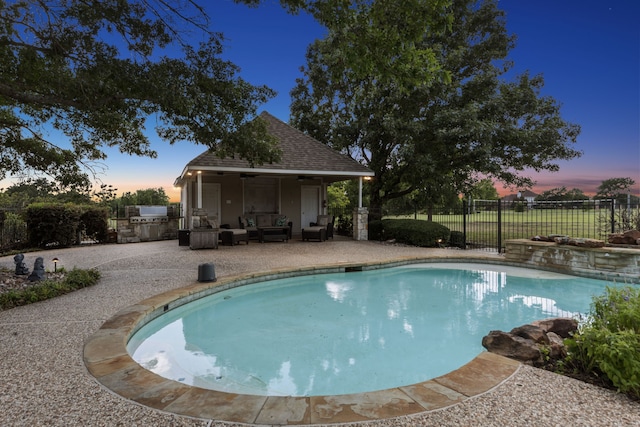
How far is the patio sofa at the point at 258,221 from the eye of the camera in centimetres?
1294

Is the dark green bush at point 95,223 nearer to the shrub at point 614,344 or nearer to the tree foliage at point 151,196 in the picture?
the shrub at point 614,344

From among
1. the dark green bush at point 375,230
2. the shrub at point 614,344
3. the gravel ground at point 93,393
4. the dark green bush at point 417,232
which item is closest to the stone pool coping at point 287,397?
the gravel ground at point 93,393

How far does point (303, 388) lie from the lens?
317 centimetres

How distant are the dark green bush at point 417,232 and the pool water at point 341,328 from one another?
3866 mm

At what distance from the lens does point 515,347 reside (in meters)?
3.14

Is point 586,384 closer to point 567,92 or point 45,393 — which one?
point 45,393

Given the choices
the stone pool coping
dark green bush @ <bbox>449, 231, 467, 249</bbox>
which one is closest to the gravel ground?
the stone pool coping

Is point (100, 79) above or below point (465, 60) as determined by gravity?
below

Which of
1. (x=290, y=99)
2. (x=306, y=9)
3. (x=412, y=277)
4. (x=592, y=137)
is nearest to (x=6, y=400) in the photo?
(x=306, y=9)

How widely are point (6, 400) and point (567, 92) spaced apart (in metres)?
18.1

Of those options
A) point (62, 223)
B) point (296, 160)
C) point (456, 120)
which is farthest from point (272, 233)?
point (456, 120)

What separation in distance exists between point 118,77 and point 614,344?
6.80 meters

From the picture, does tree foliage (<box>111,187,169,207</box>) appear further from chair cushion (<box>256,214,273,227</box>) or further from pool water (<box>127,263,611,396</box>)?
pool water (<box>127,263,611,396</box>)

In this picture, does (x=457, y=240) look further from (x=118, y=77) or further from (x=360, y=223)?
(x=118, y=77)
